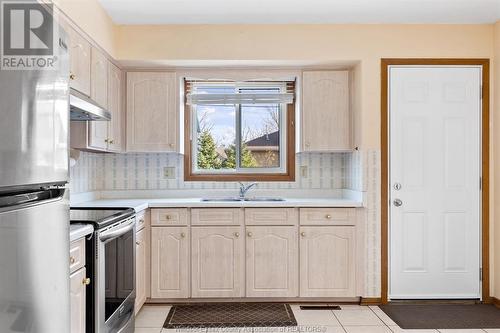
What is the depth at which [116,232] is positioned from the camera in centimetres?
233

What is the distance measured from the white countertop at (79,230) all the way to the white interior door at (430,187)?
8.06 feet

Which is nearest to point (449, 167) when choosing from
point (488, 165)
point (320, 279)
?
point (488, 165)

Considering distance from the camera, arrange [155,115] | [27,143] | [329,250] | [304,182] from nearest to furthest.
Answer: [27,143] < [329,250] < [155,115] < [304,182]

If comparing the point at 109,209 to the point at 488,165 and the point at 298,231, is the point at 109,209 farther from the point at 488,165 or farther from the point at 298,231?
the point at 488,165

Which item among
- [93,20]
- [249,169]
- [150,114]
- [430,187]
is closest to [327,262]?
[430,187]

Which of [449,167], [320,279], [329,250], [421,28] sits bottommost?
[320,279]

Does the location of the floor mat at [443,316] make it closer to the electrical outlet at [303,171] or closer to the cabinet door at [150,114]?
the electrical outlet at [303,171]

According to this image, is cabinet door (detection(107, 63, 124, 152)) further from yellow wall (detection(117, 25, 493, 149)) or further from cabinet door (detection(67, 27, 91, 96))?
cabinet door (detection(67, 27, 91, 96))

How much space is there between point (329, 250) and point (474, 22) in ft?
7.39

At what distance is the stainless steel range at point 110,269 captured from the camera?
204 cm

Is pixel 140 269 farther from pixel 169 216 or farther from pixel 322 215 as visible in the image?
pixel 322 215

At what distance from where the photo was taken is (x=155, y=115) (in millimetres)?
3609

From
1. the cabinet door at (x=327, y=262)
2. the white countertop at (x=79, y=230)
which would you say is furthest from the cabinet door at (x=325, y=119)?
the white countertop at (x=79, y=230)

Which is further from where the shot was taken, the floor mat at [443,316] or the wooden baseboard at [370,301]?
the wooden baseboard at [370,301]
